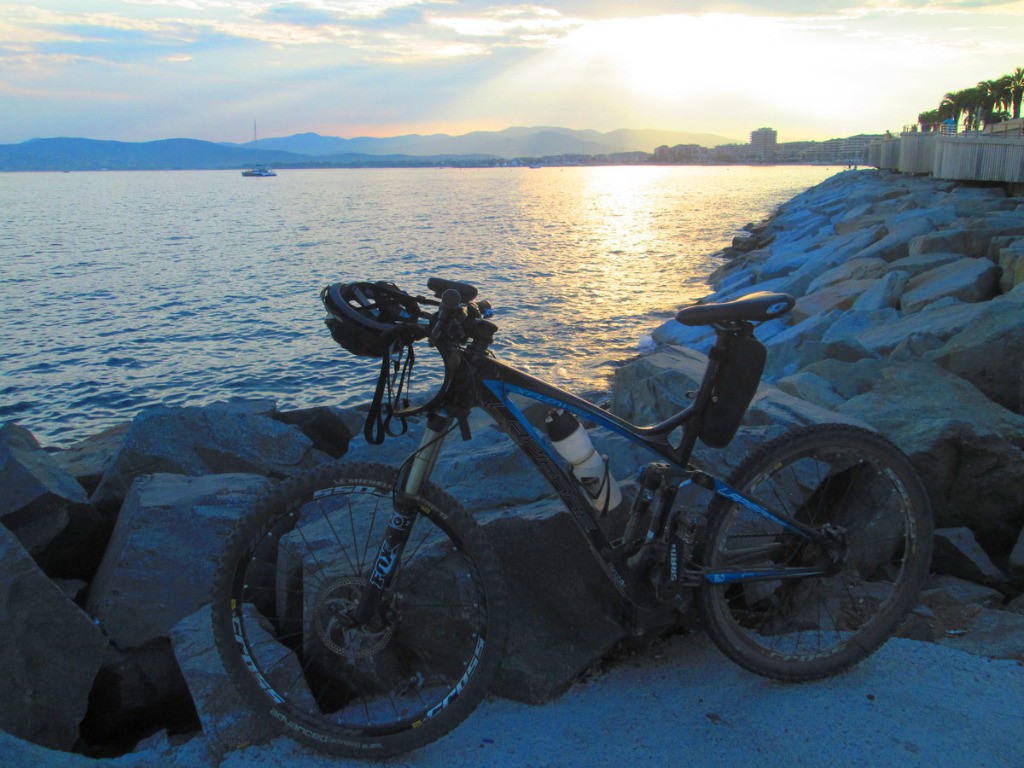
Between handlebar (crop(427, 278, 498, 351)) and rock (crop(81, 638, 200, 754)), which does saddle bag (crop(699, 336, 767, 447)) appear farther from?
rock (crop(81, 638, 200, 754))

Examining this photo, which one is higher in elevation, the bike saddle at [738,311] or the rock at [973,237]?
the bike saddle at [738,311]

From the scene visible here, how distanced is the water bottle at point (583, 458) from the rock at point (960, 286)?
8348 millimetres

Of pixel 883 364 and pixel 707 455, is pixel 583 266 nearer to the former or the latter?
pixel 883 364

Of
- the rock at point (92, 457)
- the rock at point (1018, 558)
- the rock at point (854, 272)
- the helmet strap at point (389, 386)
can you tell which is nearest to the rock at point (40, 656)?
the helmet strap at point (389, 386)

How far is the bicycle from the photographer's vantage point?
292 cm

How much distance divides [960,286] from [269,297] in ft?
69.4

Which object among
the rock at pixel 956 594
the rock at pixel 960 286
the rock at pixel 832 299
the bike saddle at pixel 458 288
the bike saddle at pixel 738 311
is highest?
the bike saddle at pixel 458 288

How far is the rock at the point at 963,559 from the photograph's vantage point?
4.49 m

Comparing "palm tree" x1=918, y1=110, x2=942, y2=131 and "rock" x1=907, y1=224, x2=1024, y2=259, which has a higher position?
"palm tree" x1=918, y1=110, x2=942, y2=131

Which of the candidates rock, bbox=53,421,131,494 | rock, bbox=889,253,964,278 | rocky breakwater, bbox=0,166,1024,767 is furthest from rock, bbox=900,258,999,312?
rock, bbox=53,421,131,494

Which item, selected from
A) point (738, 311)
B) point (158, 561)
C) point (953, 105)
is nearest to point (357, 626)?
point (738, 311)

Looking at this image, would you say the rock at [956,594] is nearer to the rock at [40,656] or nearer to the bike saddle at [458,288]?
the bike saddle at [458,288]

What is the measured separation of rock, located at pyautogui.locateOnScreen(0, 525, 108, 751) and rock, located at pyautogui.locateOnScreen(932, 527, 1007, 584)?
15.3 feet

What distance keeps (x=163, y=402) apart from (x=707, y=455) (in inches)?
520
